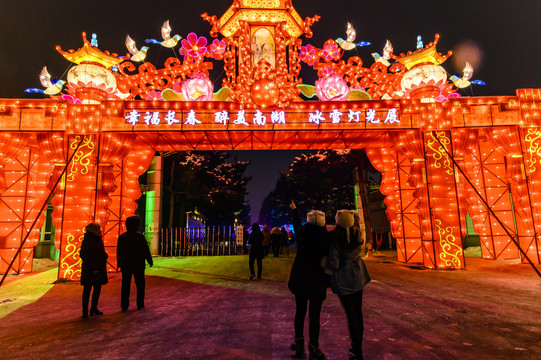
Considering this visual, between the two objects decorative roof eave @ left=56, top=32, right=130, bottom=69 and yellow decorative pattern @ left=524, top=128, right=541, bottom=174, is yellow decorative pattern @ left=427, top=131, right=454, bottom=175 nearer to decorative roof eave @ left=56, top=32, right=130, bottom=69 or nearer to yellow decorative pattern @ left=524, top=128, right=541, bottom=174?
yellow decorative pattern @ left=524, top=128, right=541, bottom=174

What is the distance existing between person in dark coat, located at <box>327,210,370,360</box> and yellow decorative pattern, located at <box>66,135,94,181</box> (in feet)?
29.3

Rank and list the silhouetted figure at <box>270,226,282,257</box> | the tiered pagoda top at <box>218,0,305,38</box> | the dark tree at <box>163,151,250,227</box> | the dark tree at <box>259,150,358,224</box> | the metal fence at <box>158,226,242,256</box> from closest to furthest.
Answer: the tiered pagoda top at <box>218,0,305,38</box>
the silhouetted figure at <box>270,226,282,257</box>
the metal fence at <box>158,226,242,256</box>
the dark tree at <box>259,150,358,224</box>
the dark tree at <box>163,151,250,227</box>

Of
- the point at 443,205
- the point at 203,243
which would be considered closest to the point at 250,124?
the point at 443,205

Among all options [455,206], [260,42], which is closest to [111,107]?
[260,42]

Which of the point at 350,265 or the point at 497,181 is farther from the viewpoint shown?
the point at 497,181

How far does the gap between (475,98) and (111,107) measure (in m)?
11.6

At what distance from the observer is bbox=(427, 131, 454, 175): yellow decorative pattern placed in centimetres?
990

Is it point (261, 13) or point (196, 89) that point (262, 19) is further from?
point (196, 89)

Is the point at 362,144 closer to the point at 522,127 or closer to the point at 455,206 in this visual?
the point at 455,206

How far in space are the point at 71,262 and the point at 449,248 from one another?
11.1m

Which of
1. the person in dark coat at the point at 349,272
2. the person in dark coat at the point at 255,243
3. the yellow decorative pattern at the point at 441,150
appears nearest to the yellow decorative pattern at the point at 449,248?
the yellow decorative pattern at the point at 441,150

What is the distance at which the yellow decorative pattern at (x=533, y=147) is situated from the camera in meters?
10.1

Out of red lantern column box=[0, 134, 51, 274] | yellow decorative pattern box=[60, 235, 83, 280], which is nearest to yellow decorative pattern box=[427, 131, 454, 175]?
yellow decorative pattern box=[60, 235, 83, 280]

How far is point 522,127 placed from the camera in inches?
399
